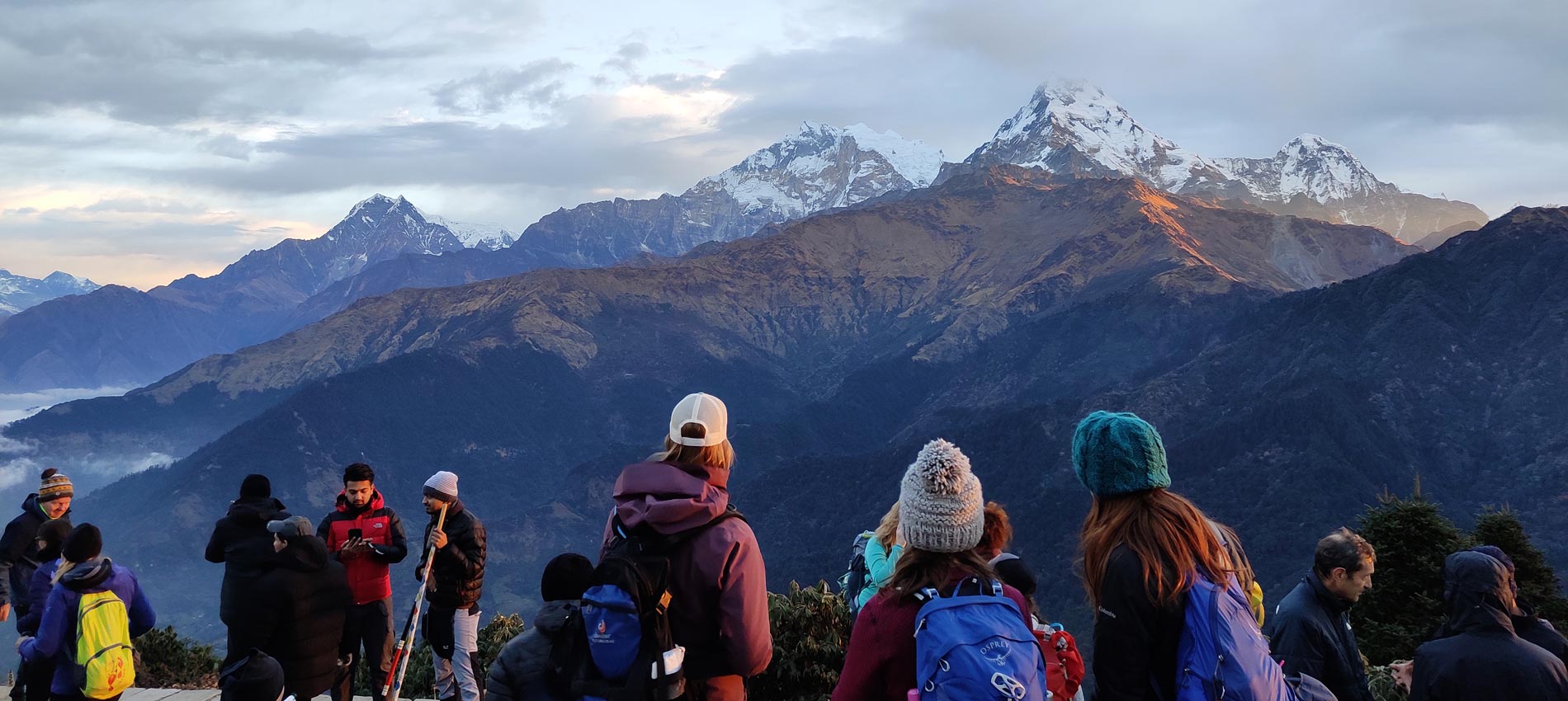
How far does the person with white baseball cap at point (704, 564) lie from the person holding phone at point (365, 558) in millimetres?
4703

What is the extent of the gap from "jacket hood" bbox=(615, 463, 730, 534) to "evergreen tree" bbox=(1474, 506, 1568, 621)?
Answer: 19385mm

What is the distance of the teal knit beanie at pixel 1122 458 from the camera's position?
3680 mm

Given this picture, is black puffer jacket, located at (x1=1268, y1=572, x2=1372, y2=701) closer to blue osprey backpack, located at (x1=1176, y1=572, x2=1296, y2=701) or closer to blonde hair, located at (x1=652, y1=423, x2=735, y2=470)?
blue osprey backpack, located at (x1=1176, y1=572, x2=1296, y2=701)

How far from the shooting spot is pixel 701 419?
4672 millimetres

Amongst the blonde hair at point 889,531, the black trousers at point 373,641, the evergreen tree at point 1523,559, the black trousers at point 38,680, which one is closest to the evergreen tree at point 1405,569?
the evergreen tree at point 1523,559

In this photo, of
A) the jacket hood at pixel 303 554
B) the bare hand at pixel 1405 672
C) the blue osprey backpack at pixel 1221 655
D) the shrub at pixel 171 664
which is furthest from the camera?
the shrub at pixel 171 664

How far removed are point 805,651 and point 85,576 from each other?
5113 millimetres

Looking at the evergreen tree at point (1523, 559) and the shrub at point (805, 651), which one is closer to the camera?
the shrub at point (805, 651)

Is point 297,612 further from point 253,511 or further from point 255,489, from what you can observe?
point 255,489

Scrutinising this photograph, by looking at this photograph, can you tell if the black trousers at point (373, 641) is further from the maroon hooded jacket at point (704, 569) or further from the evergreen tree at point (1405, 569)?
the evergreen tree at point (1405, 569)

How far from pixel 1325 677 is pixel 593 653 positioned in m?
4.00

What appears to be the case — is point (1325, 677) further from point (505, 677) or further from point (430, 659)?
point (430, 659)

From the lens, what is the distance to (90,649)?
6.43 metres

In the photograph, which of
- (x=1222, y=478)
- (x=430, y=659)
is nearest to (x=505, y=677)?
(x=430, y=659)
